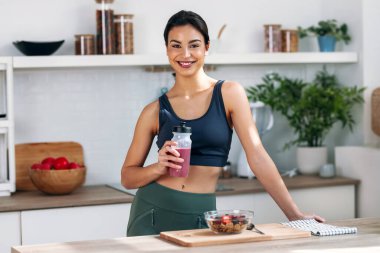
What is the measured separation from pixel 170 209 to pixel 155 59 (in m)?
1.99

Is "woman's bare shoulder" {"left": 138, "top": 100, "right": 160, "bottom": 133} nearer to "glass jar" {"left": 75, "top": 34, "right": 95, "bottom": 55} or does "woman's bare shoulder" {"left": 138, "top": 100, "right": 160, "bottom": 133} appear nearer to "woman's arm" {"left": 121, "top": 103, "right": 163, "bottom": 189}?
"woman's arm" {"left": 121, "top": 103, "right": 163, "bottom": 189}

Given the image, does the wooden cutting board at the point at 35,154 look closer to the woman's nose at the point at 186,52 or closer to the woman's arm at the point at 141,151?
the woman's arm at the point at 141,151

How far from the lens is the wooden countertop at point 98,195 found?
4754 mm

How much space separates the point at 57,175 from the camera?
4.96m

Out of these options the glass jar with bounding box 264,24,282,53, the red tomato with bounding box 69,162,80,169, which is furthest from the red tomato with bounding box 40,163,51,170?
the glass jar with bounding box 264,24,282,53

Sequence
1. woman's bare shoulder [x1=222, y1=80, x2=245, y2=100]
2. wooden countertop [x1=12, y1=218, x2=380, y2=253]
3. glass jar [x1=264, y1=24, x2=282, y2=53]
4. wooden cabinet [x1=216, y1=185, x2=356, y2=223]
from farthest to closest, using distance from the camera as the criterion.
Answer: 1. glass jar [x1=264, y1=24, x2=282, y2=53]
2. wooden cabinet [x1=216, y1=185, x2=356, y2=223]
3. woman's bare shoulder [x1=222, y1=80, x2=245, y2=100]
4. wooden countertop [x1=12, y1=218, x2=380, y2=253]

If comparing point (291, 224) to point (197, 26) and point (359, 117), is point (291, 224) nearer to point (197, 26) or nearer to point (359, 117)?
point (197, 26)

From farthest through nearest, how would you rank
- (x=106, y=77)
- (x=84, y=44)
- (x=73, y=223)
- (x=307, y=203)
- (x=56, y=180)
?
(x=106, y=77)
(x=307, y=203)
(x=84, y=44)
(x=56, y=180)
(x=73, y=223)

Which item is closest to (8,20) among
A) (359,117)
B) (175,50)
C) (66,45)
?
(66,45)

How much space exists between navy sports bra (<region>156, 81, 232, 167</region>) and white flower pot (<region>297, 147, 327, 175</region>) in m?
2.29

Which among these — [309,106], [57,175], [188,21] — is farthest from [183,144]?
[309,106]

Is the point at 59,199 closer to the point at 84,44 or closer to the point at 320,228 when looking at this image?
the point at 84,44

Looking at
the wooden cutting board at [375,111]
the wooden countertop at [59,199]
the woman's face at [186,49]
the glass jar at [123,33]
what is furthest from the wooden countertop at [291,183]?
the woman's face at [186,49]

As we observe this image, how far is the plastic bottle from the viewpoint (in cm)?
308
